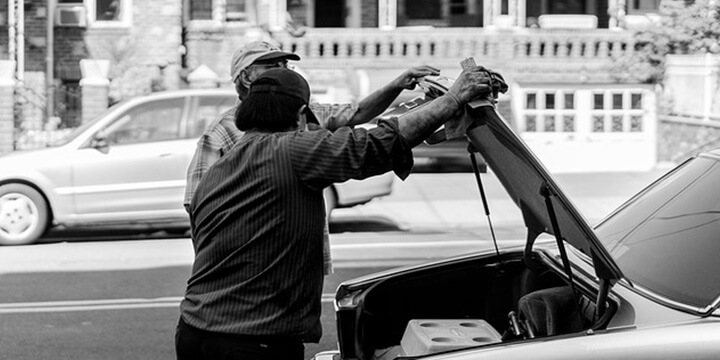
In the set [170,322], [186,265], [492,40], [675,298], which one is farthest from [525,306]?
[492,40]

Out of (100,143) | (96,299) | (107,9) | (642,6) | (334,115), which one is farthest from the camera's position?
(642,6)

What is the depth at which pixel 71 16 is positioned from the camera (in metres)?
22.2

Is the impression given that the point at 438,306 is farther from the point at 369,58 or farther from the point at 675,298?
the point at 369,58

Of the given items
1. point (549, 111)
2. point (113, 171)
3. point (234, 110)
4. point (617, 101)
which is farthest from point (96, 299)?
point (617, 101)

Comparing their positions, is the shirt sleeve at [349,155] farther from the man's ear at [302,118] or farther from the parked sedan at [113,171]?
the parked sedan at [113,171]

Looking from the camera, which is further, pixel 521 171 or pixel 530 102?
pixel 530 102

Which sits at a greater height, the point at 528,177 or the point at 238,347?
the point at 528,177

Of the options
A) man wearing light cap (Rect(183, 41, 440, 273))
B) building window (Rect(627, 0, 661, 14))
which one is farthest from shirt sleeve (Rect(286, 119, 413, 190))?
building window (Rect(627, 0, 661, 14))

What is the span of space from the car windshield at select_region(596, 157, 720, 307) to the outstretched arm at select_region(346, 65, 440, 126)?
0.97m

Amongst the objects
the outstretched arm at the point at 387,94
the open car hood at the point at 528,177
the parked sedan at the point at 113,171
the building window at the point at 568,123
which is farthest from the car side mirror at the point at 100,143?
the building window at the point at 568,123

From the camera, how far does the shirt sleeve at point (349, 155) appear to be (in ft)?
12.1

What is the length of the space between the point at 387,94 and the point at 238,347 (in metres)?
1.49

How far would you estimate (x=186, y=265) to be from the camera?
433 inches

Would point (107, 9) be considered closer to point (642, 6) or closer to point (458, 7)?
point (458, 7)
